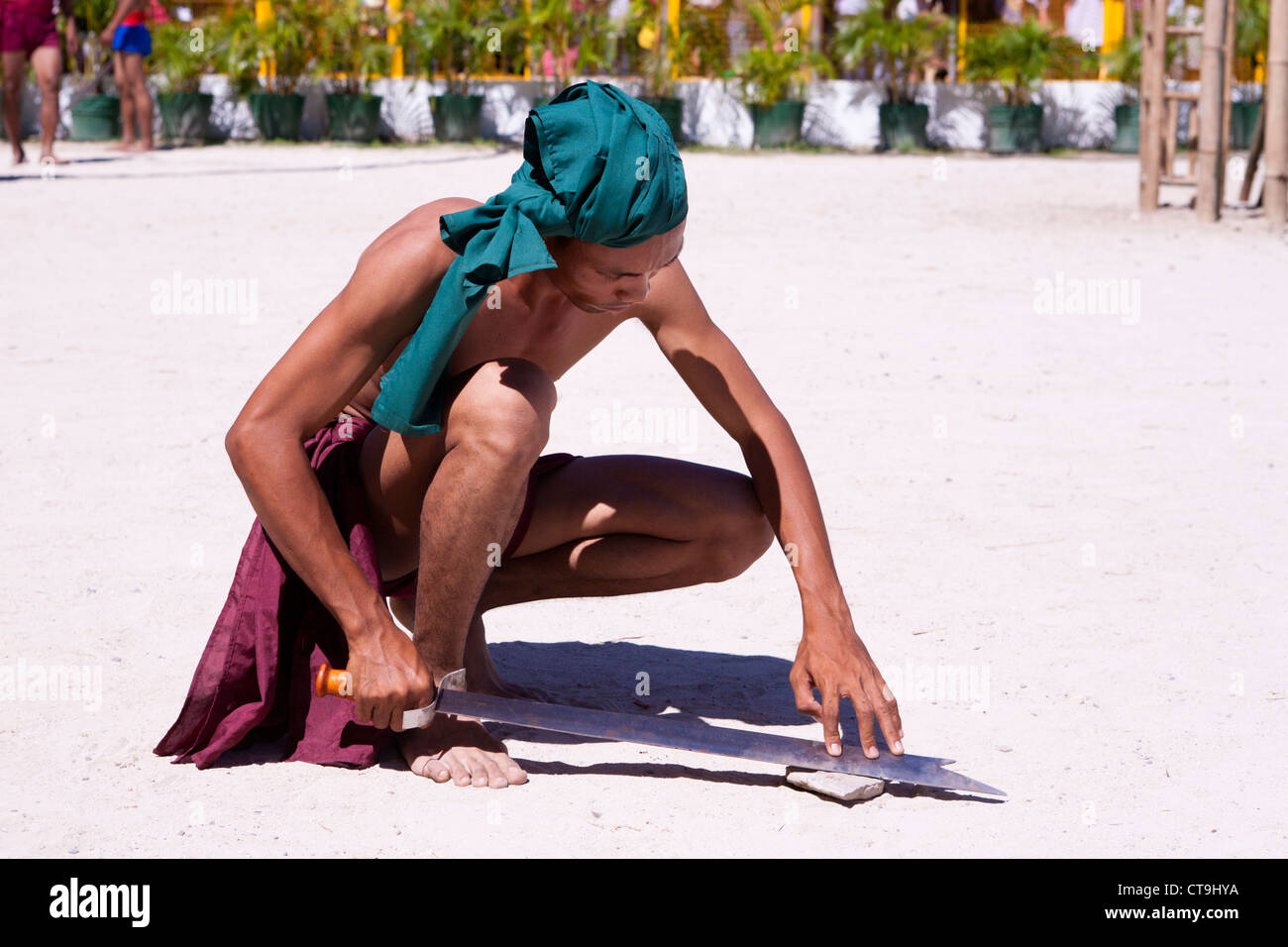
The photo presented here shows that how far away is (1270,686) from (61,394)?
4.33 m

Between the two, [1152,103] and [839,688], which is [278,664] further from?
[1152,103]

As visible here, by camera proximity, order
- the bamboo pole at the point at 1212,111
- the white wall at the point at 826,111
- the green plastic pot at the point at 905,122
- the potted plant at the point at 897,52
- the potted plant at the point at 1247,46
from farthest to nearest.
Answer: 1. the white wall at the point at 826,111
2. the green plastic pot at the point at 905,122
3. the potted plant at the point at 897,52
4. the potted plant at the point at 1247,46
5. the bamboo pole at the point at 1212,111

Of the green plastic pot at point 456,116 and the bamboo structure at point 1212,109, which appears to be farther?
the green plastic pot at point 456,116

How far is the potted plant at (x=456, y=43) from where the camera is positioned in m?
18.4

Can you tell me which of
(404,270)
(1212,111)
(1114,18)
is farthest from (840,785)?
(1114,18)

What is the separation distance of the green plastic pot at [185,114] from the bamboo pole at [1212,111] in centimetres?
1150

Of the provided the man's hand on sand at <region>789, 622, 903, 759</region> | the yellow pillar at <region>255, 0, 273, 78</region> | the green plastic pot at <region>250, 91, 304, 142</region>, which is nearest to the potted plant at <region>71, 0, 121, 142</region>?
the green plastic pot at <region>250, 91, 304, 142</region>

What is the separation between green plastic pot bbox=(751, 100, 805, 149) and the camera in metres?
18.3

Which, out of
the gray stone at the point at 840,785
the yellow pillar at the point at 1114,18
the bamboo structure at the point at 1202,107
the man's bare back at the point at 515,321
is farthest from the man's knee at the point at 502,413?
the yellow pillar at the point at 1114,18

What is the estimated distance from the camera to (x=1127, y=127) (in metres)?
18.6

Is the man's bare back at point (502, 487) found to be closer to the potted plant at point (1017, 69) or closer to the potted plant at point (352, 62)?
the potted plant at point (352, 62)

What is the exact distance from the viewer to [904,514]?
4.60 metres

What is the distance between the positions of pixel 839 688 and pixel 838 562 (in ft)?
4.84

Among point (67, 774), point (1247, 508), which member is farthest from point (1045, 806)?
point (1247, 508)
